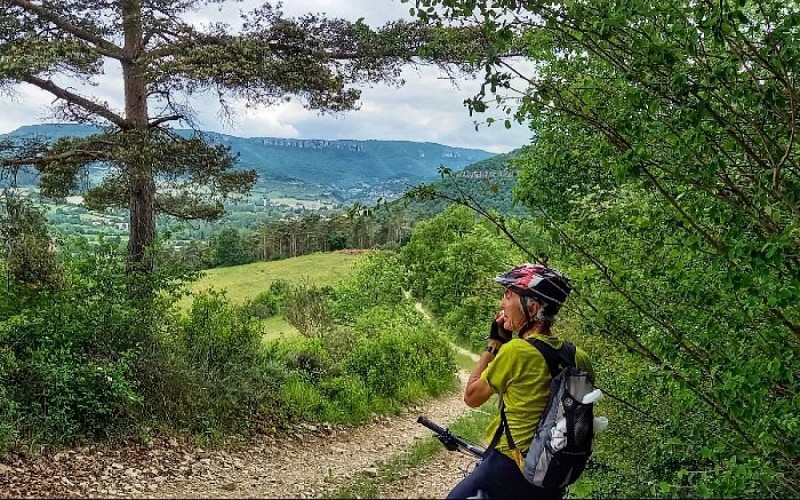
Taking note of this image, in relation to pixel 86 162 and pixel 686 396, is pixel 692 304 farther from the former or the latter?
pixel 86 162

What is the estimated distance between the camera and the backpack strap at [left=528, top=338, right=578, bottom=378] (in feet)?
10.2

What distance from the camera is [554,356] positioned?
10.3 ft

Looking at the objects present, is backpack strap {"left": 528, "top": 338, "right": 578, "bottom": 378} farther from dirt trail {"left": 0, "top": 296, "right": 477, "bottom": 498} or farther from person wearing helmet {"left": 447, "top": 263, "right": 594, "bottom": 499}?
dirt trail {"left": 0, "top": 296, "right": 477, "bottom": 498}

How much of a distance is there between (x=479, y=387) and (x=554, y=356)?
41 cm

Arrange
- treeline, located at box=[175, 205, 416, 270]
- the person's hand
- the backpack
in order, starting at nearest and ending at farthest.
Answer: the backpack → the person's hand → treeline, located at box=[175, 205, 416, 270]

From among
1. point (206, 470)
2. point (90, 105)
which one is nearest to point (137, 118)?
point (90, 105)

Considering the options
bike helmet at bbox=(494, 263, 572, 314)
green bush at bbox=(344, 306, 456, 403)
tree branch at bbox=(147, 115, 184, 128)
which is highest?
tree branch at bbox=(147, 115, 184, 128)

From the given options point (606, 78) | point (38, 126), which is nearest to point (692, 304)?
point (606, 78)

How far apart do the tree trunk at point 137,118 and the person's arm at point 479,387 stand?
8.31 metres

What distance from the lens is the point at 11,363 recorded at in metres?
8.05

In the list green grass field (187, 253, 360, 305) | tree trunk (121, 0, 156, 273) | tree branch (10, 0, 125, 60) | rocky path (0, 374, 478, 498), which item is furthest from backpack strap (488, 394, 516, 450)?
green grass field (187, 253, 360, 305)

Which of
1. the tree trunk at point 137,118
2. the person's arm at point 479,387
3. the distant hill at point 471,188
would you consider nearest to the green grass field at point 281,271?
the tree trunk at point 137,118

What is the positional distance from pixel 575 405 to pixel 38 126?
35.6 ft

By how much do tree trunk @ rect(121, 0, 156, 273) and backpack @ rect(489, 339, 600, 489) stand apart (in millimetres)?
8850
